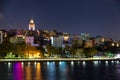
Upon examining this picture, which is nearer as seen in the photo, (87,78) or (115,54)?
(87,78)

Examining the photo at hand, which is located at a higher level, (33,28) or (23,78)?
(33,28)

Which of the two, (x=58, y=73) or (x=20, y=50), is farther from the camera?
(x=20, y=50)

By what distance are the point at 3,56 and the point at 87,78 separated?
4690 centimetres

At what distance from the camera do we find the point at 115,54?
4862 inches

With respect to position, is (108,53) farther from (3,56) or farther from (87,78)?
(87,78)

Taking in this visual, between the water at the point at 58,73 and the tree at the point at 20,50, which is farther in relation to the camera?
the tree at the point at 20,50

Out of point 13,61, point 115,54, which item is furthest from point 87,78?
point 115,54

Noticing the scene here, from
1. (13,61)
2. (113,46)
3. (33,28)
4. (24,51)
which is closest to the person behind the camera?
(13,61)

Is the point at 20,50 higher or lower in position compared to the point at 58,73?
higher

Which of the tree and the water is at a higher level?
the tree

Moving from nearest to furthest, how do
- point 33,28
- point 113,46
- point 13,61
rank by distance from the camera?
point 13,61 < point 113,46 < point 33,28

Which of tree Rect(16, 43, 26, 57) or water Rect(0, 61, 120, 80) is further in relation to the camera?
tree Rect(16, 43, 26, 57)

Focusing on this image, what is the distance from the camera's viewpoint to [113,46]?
13800cm

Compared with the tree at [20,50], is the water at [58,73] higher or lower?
lower
